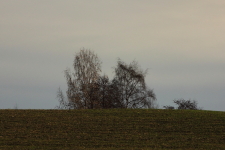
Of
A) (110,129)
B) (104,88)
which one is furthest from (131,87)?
(110,129)

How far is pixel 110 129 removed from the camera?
34.5 metres

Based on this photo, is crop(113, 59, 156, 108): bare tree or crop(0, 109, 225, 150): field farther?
crop(113, 59, 156, 108): bare tree

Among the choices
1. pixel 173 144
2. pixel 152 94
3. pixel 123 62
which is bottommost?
pixel 173 144

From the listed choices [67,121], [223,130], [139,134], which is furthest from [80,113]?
[223,130]

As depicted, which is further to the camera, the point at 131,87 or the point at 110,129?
the point at 131,87

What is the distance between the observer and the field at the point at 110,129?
94.0 ft

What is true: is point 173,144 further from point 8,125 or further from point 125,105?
point 125,105

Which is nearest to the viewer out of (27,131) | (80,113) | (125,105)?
(27,131)

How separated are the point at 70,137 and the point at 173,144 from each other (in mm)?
8161

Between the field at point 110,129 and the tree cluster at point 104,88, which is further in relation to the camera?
the tree cluster at point 104,88

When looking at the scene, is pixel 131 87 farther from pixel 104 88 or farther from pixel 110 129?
pixel 110 129

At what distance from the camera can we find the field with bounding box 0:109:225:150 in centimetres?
2866

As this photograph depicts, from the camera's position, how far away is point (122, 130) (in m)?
34.2

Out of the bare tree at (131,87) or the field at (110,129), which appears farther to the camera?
the bare tree at (131,87)
